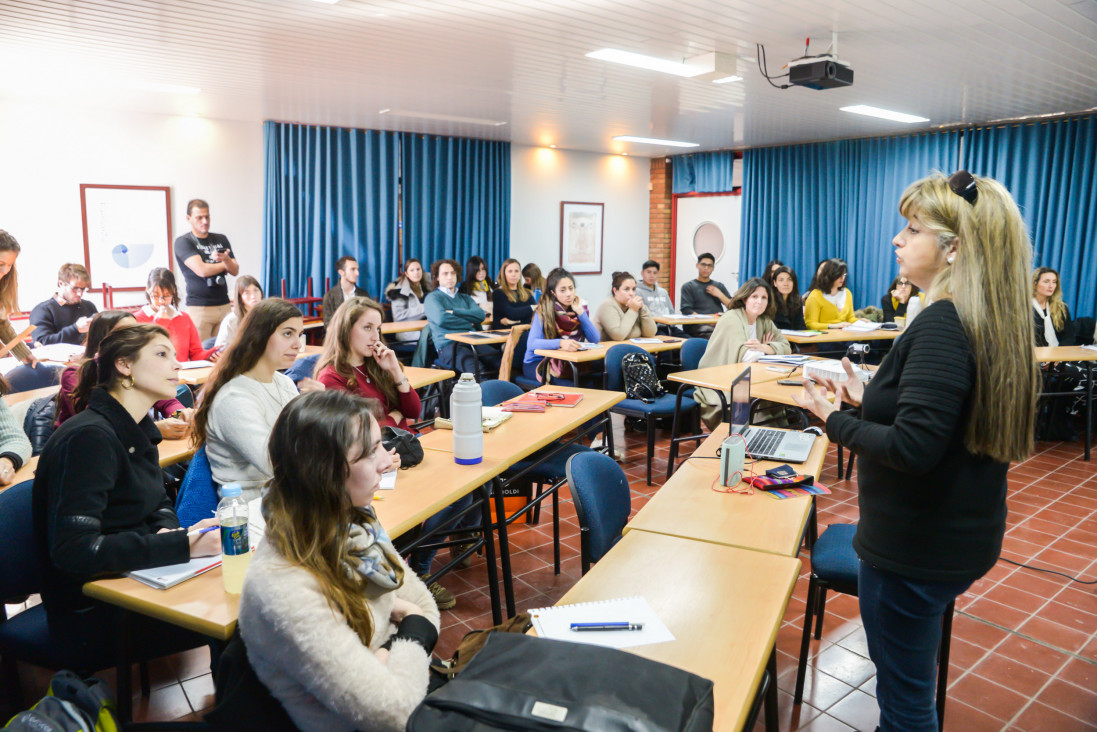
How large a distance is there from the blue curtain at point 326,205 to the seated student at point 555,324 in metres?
3.64

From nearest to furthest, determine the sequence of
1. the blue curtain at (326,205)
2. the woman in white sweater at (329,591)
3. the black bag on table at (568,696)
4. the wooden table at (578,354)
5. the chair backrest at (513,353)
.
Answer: the black bag on table at (568,696) < the woman in white sweater at (329,591) < the wooden table at (578,354) < the chair backrest at (513,353) < the blue curtain at (326,205)

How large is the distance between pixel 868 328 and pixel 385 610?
653cm

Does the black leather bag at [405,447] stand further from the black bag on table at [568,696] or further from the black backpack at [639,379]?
the black backpack at [639,379]

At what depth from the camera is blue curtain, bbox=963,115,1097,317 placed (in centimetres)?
730

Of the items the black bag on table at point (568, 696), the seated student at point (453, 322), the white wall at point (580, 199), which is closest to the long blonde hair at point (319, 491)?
the black bag on table at point (568, 696)

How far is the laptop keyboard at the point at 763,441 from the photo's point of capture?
9.29 feet

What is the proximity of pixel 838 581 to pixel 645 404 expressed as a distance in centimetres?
259

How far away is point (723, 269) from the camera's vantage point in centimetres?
1077

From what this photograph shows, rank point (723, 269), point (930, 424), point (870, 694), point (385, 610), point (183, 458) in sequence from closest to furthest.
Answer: point (930, 424), point (385, 610), point (870, 694), point (183, 458), point (723, 269)

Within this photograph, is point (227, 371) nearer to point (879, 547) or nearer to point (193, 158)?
point (879, 547)

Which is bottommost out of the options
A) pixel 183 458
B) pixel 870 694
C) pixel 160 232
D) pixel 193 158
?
pixel 870 694

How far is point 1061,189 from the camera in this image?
746cm

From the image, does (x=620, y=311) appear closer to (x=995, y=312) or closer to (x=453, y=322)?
(x=453, y=322)

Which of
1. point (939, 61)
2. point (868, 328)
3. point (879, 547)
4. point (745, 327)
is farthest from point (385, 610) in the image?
point (868, 328)
